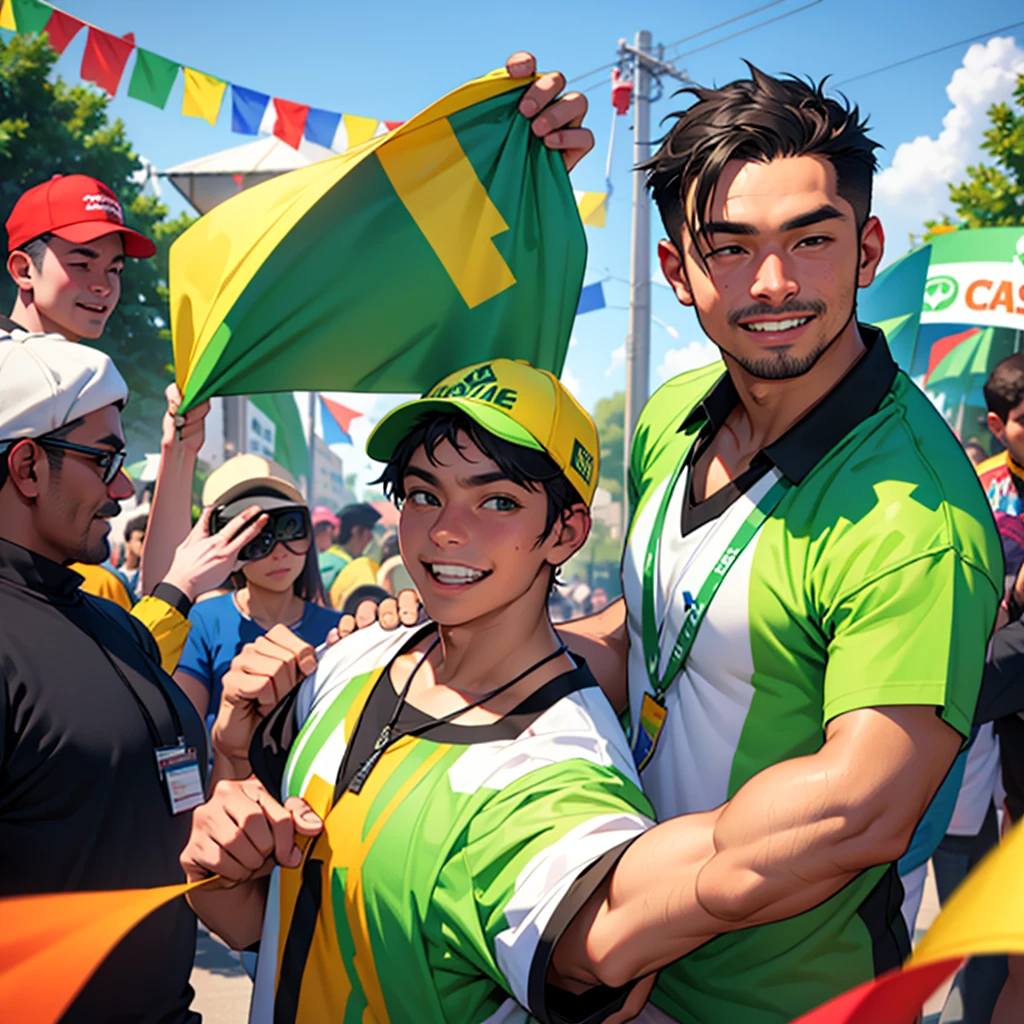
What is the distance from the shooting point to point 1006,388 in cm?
385

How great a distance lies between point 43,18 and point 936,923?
1132 centimetres

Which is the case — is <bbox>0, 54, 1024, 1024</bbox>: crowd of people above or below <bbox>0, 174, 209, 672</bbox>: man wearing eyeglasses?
below

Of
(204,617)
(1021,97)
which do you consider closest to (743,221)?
(204,617)

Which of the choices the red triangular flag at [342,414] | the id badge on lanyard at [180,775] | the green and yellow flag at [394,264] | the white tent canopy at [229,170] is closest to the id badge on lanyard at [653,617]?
the green and yellow flag at [394,264]

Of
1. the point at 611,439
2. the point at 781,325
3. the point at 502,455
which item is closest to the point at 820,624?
the point at 781,325

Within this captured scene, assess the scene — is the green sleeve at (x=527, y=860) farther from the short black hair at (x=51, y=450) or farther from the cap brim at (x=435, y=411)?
the short black hair at (x=51, y=450)

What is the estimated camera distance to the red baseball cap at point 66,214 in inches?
146

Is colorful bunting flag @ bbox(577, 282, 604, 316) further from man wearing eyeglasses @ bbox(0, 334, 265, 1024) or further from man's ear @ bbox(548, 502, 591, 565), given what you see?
man's ear @ bbox(548, 502, 591, 565)

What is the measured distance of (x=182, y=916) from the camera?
2.19 metres

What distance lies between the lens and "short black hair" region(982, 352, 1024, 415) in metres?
3.81

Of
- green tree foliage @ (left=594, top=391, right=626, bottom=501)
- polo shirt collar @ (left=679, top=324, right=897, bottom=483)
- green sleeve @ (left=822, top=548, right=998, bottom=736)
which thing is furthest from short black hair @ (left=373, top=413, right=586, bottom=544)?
green tree foliage @ (left=594, top=391, right=626, bottom=501)

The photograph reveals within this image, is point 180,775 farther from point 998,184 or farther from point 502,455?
point 998,184

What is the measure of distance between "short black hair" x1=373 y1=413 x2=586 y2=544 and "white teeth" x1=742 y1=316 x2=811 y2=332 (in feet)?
1.43

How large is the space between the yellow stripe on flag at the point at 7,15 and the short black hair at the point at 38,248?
7568 mm
